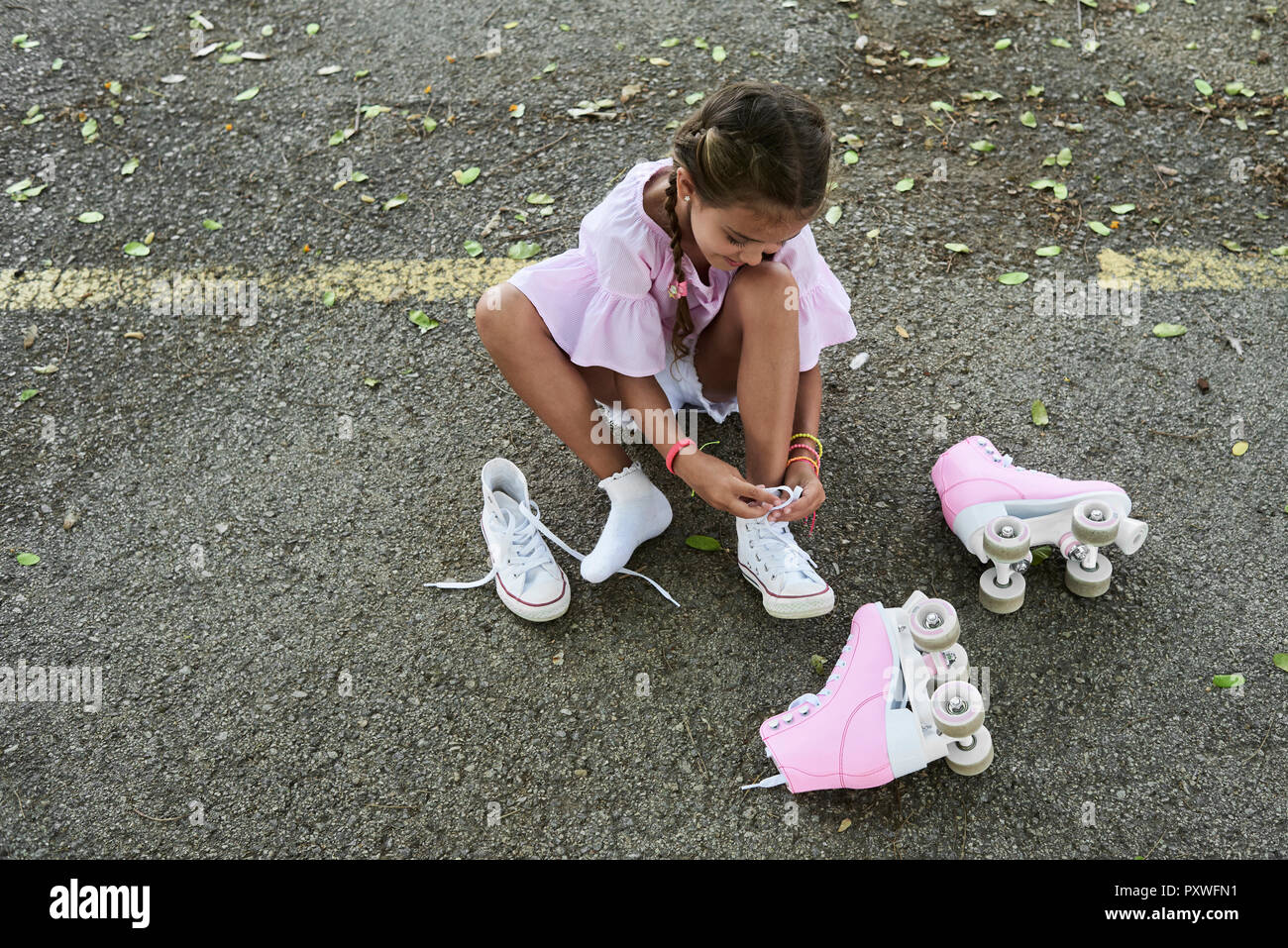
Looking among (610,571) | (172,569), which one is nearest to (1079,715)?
(610,571)

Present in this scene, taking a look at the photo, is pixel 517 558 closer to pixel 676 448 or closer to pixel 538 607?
pixel 538 607

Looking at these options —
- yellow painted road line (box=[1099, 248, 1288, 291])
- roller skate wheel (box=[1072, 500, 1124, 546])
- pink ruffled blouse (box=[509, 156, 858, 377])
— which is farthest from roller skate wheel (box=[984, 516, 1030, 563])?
yellow painted road line (box=[1099, 248, 1288, 291])

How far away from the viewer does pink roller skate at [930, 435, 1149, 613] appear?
2.32 metres

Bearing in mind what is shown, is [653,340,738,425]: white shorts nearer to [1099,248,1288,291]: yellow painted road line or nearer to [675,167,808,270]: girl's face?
[675,167,808,270]: girl's face

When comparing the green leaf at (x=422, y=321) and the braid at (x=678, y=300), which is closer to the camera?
the braid at (x=678, y=300)

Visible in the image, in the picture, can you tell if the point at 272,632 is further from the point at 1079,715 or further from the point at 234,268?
the point at 1079,715

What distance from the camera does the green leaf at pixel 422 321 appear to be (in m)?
3.20

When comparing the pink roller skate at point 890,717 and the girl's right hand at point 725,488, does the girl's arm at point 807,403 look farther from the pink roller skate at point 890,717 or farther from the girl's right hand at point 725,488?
the pink roller skate at point 890,717

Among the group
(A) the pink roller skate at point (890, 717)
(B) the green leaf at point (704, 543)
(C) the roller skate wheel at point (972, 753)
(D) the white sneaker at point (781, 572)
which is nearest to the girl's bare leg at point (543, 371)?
(B) the green leaf at point (704, 543)

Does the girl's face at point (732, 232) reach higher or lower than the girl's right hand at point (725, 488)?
higher

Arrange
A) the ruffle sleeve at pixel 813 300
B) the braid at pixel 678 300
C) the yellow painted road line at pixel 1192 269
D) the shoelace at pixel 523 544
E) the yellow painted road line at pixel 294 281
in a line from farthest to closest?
the yellow painted road line at pixel 294 281 < the yellow painted road line at pixel 1192 269 < the shoelace at pixel 523 544 < the ruffle sleeve at pixel 813 300 < the braid at pixel 678 300

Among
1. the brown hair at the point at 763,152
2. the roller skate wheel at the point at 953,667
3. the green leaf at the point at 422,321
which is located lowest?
the green leaf at the point at 422,321

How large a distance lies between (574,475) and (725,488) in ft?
2.01

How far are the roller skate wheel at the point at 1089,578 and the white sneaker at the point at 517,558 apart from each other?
121 cm
